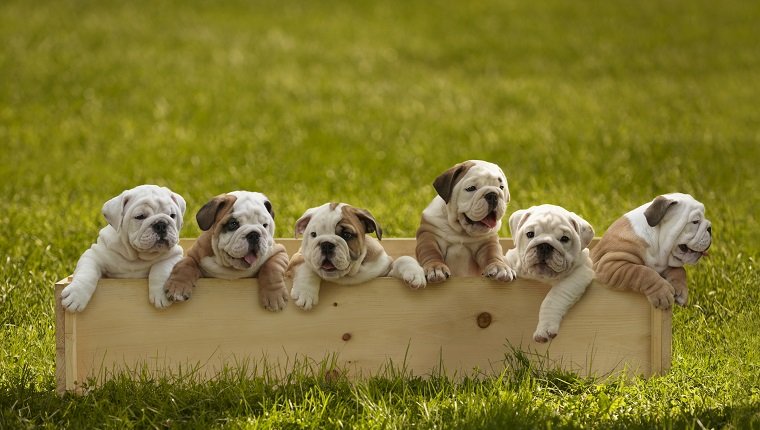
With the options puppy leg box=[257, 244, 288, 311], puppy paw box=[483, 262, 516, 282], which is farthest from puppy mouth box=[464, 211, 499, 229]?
puppy leg box=[257, 244, 288, 311]

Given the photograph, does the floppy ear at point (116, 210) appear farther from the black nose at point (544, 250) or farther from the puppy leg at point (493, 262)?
the black nose at point (544, 250)

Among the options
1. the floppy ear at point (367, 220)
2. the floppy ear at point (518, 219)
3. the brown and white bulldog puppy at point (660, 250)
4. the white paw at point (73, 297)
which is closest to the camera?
the white paw at point (73, 297)

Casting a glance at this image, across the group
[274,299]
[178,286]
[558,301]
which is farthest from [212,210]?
[558,301]

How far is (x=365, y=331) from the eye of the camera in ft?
15.7

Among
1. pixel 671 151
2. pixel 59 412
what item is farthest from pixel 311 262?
pixel 671 151

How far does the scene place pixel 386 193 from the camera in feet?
29.6

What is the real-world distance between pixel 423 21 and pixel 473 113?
5.43 m

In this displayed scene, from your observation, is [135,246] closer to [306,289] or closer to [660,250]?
[306,289]

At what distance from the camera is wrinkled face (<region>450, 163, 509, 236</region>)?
475 cm

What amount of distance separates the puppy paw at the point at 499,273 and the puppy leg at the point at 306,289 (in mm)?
838

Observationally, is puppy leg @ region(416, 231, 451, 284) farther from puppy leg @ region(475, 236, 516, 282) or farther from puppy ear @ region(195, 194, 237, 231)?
puppy ear @ region(195, 194, 237, 231)

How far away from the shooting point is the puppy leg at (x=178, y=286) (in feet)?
15.0

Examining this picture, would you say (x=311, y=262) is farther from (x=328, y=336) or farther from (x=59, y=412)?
(x=59, y=412)

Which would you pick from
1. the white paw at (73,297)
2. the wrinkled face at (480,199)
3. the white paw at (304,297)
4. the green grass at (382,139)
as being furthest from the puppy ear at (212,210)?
the wrinkled face at (480,199)
